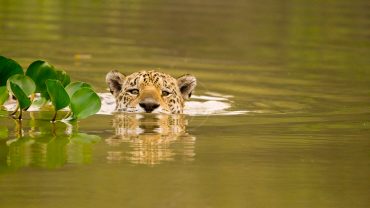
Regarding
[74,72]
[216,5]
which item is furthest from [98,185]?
[216,5]

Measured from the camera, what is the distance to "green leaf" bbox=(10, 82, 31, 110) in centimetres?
1050

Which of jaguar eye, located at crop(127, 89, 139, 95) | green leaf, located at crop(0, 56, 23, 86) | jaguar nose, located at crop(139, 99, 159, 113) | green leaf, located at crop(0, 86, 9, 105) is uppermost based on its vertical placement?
green leaf, located at crop(0, 56, 23, 86)

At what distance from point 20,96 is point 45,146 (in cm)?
101

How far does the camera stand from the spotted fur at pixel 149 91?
12141 mm

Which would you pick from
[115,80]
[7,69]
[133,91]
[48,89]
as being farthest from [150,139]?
[115,80]

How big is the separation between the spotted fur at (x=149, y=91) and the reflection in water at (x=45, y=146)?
125 cm

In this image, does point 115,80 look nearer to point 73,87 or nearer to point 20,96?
point 73,87

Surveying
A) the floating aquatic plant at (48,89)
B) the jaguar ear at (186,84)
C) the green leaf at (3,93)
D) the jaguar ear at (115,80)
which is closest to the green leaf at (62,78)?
the floating aquatic plant at (48,89)

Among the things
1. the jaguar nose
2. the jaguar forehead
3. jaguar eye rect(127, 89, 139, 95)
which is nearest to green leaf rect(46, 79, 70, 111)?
the jaguar nose

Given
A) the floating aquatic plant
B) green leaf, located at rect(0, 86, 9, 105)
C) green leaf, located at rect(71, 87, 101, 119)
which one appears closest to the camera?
the floating aquatic plant

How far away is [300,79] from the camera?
1577cm

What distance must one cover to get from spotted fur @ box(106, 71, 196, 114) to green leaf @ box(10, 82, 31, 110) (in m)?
1.62

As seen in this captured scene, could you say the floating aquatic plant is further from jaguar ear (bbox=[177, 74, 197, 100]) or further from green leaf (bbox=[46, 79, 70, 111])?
jaguar ear (bbox=[177, 74, 197, 100])

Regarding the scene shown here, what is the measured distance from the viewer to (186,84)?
13031mm
